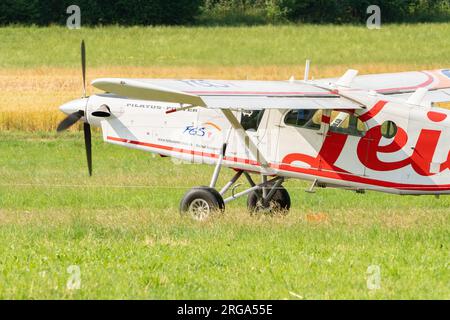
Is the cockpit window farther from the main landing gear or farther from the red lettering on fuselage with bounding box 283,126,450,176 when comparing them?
the main landing gear

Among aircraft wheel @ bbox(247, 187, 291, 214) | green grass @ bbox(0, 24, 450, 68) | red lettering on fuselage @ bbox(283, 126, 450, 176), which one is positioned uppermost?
red lettering on fuselage @ bbox(283, 126, 450, 176)

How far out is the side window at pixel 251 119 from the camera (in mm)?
17188

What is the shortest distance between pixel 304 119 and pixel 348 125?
0.67 meters

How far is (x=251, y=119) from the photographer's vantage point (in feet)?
56.5

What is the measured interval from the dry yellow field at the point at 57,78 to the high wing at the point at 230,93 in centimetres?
1755

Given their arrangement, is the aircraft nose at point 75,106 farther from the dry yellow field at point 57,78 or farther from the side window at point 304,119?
the dry yellow field at point 57,78

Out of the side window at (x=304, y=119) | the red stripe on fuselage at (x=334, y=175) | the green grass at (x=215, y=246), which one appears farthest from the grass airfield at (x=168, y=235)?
the side window at (x=304, y=119)

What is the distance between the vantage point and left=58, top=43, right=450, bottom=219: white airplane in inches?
637

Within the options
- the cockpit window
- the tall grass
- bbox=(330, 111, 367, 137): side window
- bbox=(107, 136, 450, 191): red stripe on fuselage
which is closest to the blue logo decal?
the cockpit window

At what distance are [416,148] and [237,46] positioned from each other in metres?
55.0

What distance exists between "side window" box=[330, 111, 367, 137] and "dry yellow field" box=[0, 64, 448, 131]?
17.6 m

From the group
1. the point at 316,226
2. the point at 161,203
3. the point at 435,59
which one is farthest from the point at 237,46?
the point at 316,226

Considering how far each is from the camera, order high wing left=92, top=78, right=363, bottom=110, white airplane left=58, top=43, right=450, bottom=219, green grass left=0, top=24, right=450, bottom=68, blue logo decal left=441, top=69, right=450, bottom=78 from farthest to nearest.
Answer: green grass left=0, top=24, right=450, bottom=68
blue logo decal left=441, top=69, right=450, bottom=78
white airplane left=58, top=43, right=450, bottom=219
high wing left=92, top=78, right=363, bottom=110

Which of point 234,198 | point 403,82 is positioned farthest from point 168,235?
point 403,82
